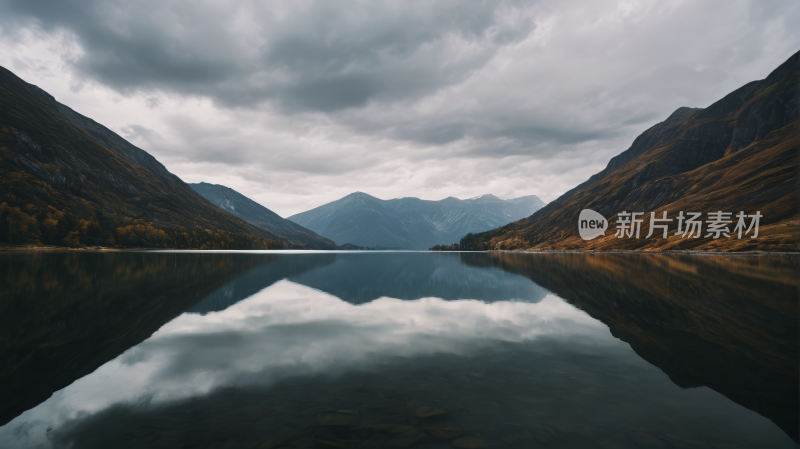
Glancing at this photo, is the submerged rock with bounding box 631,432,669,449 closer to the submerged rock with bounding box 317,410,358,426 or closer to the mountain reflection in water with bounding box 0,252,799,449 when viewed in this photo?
the mountain reflection in water with bounding box 0,252,799,449

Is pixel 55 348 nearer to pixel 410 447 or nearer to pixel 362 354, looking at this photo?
pixel 362 354

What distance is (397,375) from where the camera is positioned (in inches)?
565

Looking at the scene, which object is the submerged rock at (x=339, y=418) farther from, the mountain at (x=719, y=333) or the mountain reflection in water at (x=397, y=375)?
the mountain at (x=719, y=333)

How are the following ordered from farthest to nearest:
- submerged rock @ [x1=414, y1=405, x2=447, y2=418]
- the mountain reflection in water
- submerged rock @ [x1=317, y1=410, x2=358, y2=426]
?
1. submerged rock @ [x1=414, y1=405, x2=447, y2=418]
2. submerged rock @ [x1=317, y1=410, x2=358, y2=426]
3. the mountain reflection in water

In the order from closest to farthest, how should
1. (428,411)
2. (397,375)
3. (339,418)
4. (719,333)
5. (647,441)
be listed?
(647,441) < (339,418) < (428,411) < (397,375) < (719,333)

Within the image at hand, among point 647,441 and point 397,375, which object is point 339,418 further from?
point 647,441

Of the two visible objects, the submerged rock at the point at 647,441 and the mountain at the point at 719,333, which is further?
the mountain at the point at 719,333

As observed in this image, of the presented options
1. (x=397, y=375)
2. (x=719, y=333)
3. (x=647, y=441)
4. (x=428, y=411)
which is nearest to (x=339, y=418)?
(x=428, y=411)

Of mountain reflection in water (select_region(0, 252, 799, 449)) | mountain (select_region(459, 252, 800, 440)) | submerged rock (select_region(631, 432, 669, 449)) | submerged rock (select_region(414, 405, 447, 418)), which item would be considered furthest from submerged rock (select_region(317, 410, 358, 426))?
mountain (select_region(459, 252, 800, 440))

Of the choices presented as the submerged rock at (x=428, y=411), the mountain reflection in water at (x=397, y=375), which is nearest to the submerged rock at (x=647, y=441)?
the mountain reflection in water at (x=397, y=375)

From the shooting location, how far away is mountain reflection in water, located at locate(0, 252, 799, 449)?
9.62 meters

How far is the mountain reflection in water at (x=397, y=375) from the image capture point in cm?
962

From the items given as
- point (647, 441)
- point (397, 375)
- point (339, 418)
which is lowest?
point (397, 375)

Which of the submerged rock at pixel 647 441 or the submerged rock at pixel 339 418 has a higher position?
the submerged rock at pixel 647 441
